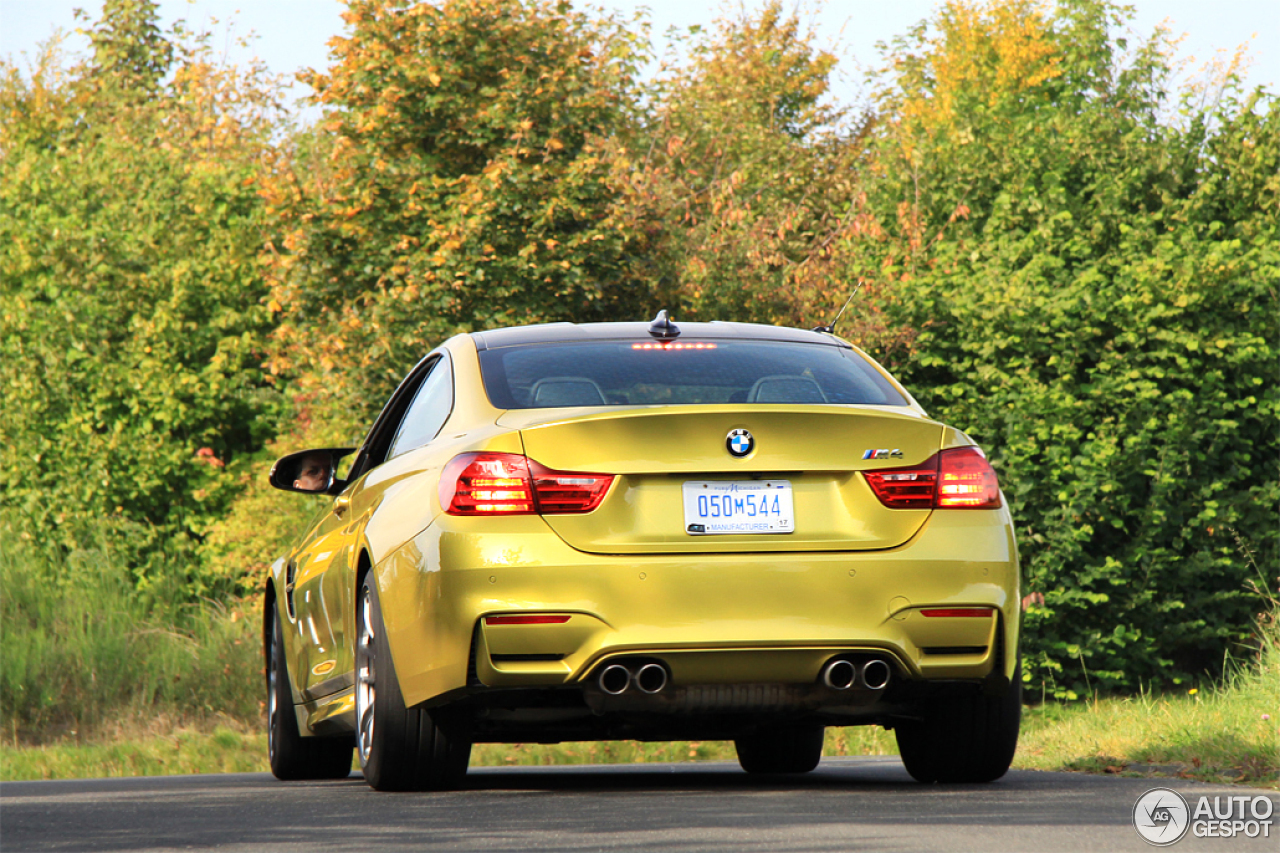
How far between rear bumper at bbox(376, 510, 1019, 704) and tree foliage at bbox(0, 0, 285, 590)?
19498mm

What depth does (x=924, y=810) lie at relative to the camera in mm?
5828

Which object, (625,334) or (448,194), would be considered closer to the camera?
(625,334)

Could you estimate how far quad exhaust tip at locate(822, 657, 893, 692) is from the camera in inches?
233

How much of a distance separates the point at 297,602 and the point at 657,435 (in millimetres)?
2786

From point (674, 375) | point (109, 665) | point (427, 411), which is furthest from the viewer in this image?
point (109, 665)

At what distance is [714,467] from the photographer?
5.84 meters

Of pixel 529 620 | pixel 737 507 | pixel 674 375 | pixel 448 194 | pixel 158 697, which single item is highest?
pixel 448 194

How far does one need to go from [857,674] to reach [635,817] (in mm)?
851

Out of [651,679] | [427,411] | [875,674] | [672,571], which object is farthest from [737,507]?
[427,411]

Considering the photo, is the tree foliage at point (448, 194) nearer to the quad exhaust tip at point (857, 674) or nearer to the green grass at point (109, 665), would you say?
the green grass at point (109, 665)

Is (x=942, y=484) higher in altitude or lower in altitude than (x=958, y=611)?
higher

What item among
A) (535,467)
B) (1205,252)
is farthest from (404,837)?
(1205,252)

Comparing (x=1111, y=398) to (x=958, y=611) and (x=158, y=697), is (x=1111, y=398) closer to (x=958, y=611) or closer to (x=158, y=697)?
(x=158, y=697)

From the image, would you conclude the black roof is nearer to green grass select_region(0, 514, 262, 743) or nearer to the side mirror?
the side mirror
